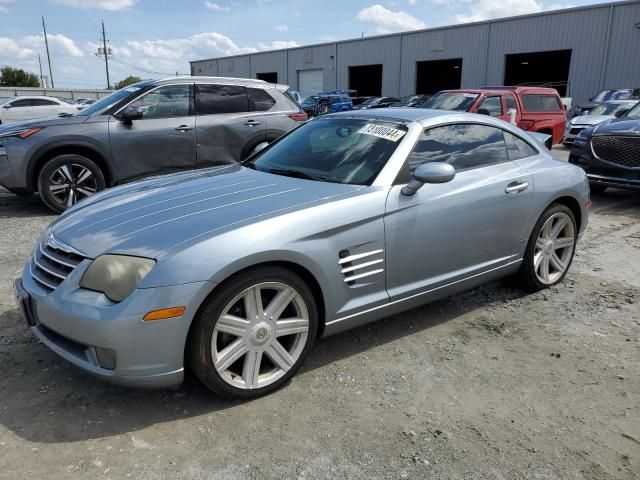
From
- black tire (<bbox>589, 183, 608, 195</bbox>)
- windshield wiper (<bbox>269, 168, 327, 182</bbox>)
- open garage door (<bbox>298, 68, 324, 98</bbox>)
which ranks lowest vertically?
black tire (<bbox>589, 183, 608, 195</bbox>)

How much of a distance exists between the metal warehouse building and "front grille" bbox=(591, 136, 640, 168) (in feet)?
67.1

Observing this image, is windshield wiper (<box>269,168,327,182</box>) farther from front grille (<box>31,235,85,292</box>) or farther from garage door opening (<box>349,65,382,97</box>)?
garage door opening (<box>349,65,382,97</box>)

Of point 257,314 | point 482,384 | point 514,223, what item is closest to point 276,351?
point 257,314

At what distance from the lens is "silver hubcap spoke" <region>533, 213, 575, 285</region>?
4293mm

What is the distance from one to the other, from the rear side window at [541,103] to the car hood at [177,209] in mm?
11391

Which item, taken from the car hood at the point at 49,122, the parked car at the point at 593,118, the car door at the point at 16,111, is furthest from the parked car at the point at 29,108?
the parked car at the point at 593,118

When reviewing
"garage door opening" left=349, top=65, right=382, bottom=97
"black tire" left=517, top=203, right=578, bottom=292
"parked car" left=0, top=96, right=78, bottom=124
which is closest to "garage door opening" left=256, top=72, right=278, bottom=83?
"garage door opening" left=349, top=65, right=382, bottom=97

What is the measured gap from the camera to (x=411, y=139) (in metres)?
3.50

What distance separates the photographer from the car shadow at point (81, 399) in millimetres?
2594

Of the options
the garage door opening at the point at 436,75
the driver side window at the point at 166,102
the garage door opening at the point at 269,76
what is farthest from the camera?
the garage door opening at the point at 269,76

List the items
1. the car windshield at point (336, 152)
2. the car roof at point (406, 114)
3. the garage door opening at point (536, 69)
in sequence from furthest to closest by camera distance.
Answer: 1. the garage door opening at point (536, 69)
2. the car roof at point (406, 114)
3. the car windshield at point (336, 152)

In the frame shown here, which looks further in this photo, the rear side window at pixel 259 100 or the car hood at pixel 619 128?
the rear side window at pixel 259 100

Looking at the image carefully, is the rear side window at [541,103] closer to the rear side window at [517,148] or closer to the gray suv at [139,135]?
the gray suv at [139,135]

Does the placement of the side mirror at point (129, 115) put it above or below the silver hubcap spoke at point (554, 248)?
above
